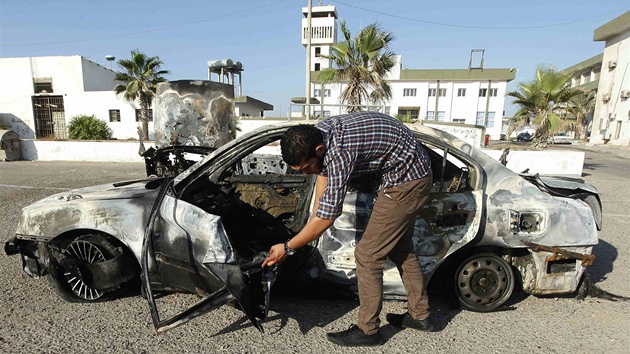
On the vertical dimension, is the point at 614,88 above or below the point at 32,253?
above

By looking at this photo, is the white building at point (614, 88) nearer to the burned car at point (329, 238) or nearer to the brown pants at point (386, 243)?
the burned car at point (329, 238)

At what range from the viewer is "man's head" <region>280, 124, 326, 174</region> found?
1949 millimetres

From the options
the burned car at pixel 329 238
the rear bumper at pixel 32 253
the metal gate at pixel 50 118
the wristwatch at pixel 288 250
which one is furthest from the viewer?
the metal gate at pixel 50 118

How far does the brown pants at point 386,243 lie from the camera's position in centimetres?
218

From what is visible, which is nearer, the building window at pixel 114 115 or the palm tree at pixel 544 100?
the palm tree at pixel 544 100

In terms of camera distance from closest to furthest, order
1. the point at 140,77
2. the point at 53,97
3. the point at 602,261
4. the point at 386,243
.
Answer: the point at 386,243 < the point at 602,261 < the point at 140,77 < the point at 53,97

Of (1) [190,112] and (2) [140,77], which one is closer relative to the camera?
(1) [190,112]

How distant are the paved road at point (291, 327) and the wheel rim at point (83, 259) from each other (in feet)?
0.34

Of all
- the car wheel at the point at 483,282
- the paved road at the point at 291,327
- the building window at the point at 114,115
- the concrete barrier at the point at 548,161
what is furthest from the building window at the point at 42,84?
the car wheel at the point at 483,282

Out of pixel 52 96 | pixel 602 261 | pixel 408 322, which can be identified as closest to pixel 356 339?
pixel 408 322

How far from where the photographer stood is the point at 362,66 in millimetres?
13055

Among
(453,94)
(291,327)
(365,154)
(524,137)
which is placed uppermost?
(453,94)

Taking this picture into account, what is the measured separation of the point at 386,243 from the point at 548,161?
10883 millimetres

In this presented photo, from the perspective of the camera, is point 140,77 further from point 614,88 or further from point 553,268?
point 614,88
